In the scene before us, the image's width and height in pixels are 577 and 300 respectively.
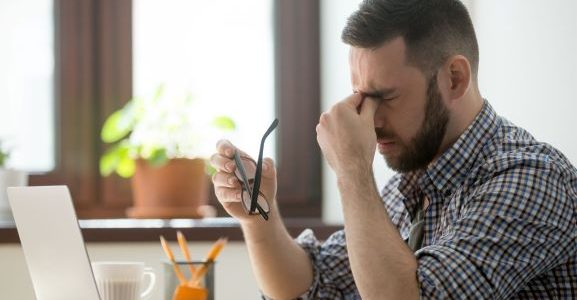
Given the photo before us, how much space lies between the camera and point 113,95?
9.77 feet

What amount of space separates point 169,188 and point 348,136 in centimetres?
136

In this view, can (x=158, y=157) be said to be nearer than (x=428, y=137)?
No

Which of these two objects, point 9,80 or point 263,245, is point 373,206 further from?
point 9,80

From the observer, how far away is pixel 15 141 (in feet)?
9.78

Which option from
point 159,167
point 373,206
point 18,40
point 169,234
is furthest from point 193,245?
point 373,206

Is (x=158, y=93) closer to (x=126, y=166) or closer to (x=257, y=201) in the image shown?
(x=126, y=166)

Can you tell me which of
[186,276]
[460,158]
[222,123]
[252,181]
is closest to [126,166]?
[222,123]

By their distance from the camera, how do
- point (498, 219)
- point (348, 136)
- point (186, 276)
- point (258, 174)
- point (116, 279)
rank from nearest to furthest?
1. point (498, 219)
2. point (348, 136)
3. point (258, 174)
4. point (116, 279)
5. point (186, 276)

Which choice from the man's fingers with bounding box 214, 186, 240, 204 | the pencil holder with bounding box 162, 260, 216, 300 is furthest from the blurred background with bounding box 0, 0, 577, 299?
the man's fingers with bounding box 214, 186, 240, 204

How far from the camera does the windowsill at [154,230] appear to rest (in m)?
2.62

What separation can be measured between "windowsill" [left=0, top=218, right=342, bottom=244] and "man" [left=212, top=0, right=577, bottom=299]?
0.71 m

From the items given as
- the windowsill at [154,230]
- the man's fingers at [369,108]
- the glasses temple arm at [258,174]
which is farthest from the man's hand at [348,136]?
the windowsill at [154,230]

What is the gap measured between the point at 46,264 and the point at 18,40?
1.38 meters

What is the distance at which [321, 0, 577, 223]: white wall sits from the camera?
1830mm
